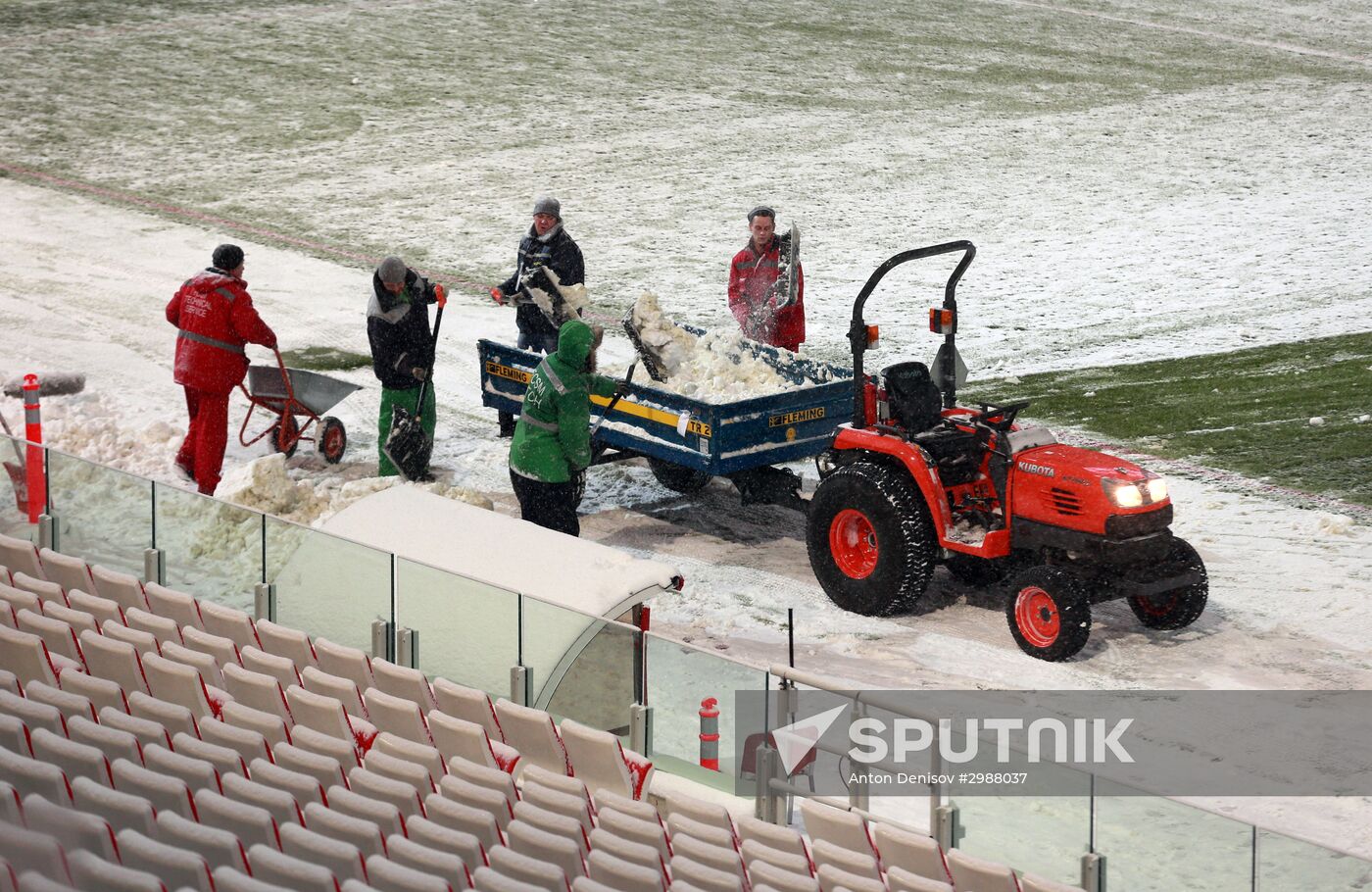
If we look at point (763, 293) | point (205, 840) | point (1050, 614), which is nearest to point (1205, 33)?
point (763, 293)

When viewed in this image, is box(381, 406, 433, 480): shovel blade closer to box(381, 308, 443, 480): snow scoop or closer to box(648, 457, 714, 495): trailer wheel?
box(381, 308, 443, 480): snow scoop

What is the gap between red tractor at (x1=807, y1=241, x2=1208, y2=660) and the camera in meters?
9.52

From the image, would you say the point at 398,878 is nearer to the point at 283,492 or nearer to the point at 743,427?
the point at 743,427

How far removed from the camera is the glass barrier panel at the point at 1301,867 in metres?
5.82

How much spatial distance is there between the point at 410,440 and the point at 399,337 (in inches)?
27.1

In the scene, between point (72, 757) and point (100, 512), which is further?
point (100, 512)

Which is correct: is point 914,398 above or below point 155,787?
above

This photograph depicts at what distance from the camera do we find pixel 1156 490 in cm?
960

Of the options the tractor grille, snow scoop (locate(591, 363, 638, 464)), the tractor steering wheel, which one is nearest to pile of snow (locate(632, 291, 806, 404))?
snow scoop (locate(591, 363, 638, 464))

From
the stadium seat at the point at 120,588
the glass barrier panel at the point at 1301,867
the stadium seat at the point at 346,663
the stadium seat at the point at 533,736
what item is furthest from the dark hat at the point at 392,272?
the glass barrier panel at the point at 1301,867

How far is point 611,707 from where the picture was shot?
761cm

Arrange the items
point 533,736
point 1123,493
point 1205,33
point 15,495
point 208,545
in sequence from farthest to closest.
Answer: point 1205,33 → point 1123,493 → point 15,495 → point 208,545 → point 533,736

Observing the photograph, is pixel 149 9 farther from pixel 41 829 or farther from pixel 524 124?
pixel 41 829

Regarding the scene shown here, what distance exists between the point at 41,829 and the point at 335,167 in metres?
17.5
